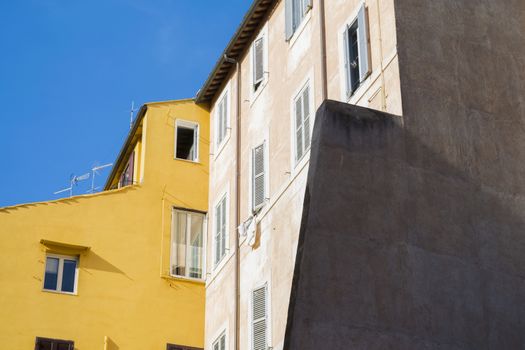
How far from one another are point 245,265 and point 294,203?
9.47 ft

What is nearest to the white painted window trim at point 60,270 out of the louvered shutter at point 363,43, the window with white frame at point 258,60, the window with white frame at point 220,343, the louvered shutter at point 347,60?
the window with white frame at point 220,343

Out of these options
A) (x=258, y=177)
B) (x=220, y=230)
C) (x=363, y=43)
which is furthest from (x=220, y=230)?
(x=363, y=43)

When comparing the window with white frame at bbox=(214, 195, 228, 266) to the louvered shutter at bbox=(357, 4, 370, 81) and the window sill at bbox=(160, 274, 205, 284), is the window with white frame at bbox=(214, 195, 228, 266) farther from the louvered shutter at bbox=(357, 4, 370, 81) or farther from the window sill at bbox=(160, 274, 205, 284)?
the louvered shutter at bbox=(357, 4, 370, 81)

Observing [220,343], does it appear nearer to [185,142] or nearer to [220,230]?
[220,230]

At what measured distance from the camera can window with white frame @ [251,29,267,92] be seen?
28281mm

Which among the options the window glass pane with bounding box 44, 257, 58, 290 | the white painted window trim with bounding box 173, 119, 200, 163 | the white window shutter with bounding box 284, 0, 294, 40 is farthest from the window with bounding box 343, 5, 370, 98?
the window glass pane with bounding box 44, 257, 58, 290

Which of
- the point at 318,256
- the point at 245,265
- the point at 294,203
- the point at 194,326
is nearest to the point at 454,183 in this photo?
the point at 318,256

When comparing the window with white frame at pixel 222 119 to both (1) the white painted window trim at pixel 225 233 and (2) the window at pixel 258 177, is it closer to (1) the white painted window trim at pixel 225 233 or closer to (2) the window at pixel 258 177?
(1) the white painted window trim at pixel 225 233

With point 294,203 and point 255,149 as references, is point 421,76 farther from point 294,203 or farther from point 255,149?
point 255,149

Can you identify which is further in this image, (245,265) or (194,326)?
(194,326)

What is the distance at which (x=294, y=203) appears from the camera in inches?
942

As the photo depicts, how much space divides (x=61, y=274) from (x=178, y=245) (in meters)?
3.23

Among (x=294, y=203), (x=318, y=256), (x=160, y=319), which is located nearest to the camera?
(x=318, y=256)

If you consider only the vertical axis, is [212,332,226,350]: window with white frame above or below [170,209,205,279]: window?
below
